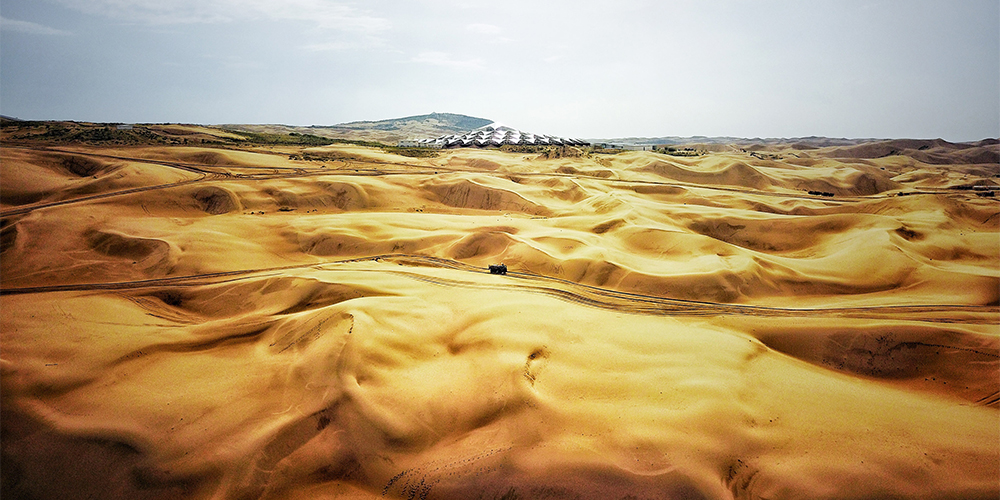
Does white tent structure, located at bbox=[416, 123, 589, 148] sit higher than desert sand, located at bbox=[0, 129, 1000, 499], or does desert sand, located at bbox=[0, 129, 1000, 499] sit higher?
white tent structure, located at bbox=[416, 123, 589, 148]

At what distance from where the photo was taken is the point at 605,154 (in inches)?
2756

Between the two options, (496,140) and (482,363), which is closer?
(482,363)

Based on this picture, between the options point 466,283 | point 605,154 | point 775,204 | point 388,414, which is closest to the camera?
point 388,414

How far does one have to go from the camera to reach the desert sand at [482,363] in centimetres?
770

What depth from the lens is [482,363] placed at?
34.2 ft

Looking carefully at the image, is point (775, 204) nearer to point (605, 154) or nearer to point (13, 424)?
point (605, 154)

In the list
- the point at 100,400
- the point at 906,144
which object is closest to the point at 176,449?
the point at 100,400

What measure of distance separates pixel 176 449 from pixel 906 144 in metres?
145

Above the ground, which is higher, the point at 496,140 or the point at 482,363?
the point at 496,140

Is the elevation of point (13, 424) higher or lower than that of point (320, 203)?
lower

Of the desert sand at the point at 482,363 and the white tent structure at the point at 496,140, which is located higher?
the white tent structure at the point at 496,140

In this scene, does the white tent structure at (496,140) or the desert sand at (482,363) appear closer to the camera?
the desert sand at (482,363)

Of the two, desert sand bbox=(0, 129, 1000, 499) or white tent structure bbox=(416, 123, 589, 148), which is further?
white tent structure bbox=(416, 123, 589, 148)

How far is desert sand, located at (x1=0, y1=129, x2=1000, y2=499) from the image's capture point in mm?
7695
